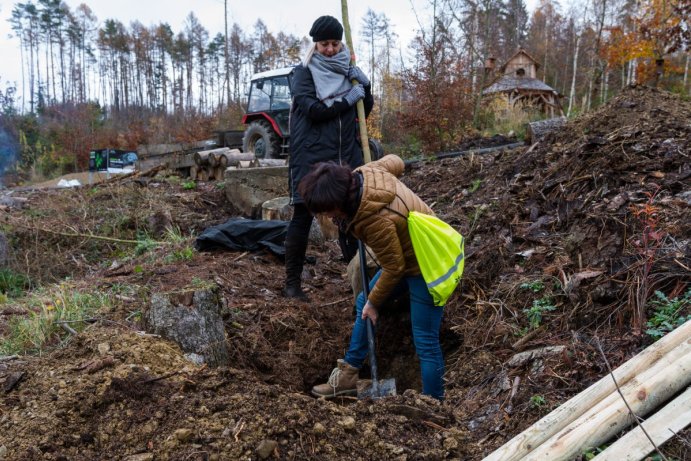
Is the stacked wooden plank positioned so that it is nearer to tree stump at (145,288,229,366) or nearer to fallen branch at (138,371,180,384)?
tree stump at (145,288,229,366)

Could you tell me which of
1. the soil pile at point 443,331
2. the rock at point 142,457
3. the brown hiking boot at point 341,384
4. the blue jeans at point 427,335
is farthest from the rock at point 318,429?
the brown hiking boot at point 341,384

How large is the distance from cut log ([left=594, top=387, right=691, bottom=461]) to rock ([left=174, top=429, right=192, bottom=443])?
135cm

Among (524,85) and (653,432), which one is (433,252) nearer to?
(653,432)

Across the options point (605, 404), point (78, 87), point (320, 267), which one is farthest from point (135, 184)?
point (78, 87)

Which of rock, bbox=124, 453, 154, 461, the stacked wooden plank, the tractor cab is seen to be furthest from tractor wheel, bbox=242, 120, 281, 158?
rock, bbox=124, 453, 154, 461

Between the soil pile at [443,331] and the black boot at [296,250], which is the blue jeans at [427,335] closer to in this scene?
the soil pile at [443,331]

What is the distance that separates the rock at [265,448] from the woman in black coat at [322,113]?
2.08 meters

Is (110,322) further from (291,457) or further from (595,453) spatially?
(595,453)

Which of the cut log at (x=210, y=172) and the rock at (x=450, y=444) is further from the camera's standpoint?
the cut log at (x=210, y=172)

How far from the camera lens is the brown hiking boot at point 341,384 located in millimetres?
3123

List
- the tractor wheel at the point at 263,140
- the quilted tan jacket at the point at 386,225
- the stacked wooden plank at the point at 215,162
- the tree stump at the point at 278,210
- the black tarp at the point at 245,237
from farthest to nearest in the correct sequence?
the tractor wheel at the point at 263,140, the stacked wooden plank at the point at 215,162, the tree stump at the point at 278,210, the black tarp at the point at 245,237, the quilted tan jacket at the point at 386,225

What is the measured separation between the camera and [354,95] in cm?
374

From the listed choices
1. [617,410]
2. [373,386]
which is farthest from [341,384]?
[617,410]

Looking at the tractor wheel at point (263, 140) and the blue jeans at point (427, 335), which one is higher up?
the tractor wheel at point (263, 140)
